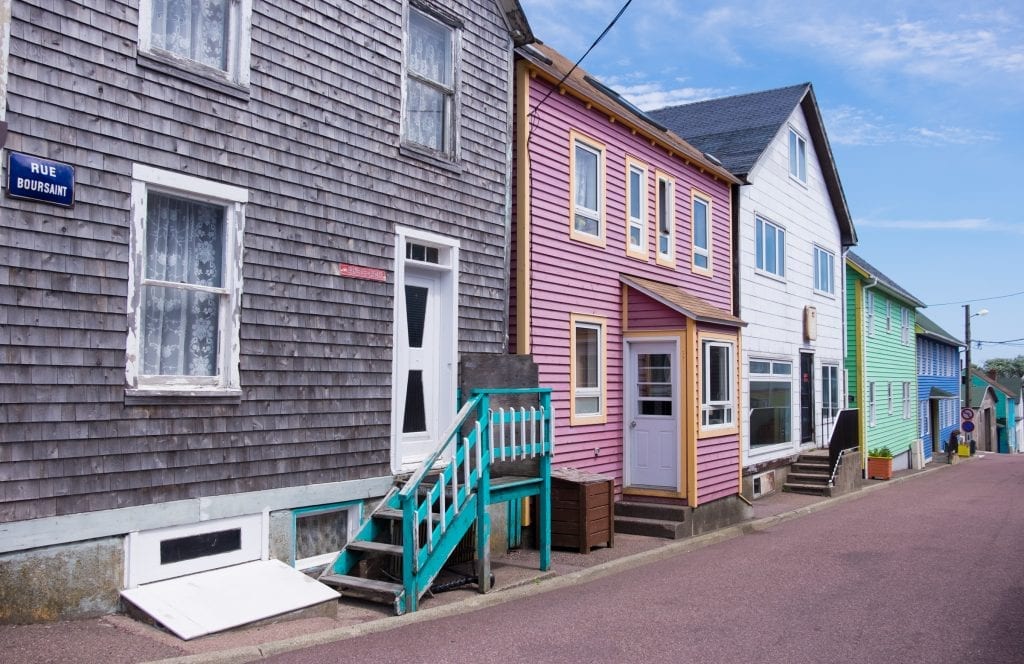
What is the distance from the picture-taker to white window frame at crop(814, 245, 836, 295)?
24141mm

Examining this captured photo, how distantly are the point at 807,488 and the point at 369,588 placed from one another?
1462 cm

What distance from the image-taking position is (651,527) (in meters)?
13.0

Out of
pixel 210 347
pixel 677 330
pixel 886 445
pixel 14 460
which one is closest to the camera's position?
pixel 14 460

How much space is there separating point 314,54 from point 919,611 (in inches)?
306

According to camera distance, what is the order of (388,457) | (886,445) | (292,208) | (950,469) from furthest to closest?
(950,469), (886,445), (388,457), (292,208)

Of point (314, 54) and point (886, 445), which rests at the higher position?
point (314, 54)

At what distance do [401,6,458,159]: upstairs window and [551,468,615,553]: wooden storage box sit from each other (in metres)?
4.32

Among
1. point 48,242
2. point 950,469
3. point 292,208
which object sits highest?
point 292,208

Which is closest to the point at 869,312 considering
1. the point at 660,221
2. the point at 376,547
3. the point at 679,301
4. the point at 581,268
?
the point at 660,221

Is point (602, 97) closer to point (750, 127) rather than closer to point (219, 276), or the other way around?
point (219, 276)

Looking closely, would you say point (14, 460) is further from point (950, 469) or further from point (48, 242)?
point (950, 469)

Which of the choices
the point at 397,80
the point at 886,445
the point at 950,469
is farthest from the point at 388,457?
the point at 950,469

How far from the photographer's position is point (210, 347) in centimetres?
775

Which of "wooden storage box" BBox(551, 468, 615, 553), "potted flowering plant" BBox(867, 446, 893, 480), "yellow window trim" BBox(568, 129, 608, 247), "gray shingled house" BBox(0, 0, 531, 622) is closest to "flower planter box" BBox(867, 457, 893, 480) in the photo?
"potted flowering plant" BBox(867, 446, 893, 480)
